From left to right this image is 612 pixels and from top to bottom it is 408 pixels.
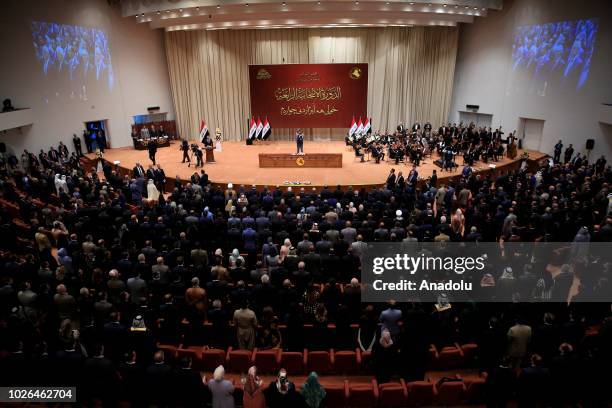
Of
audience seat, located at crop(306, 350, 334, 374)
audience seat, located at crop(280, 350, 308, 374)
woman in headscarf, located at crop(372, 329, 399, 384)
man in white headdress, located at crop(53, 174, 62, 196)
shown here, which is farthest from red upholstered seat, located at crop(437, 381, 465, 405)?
man in white headdress, located at crop(53, 174, 62, 196)

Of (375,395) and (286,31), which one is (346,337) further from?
(286,31)

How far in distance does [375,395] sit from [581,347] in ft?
9.21

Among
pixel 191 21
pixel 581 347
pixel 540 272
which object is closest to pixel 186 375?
pixel 581 347

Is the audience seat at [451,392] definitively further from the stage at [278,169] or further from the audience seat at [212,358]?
the stage at [278,169]

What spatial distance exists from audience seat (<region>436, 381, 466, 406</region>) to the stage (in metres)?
9.99

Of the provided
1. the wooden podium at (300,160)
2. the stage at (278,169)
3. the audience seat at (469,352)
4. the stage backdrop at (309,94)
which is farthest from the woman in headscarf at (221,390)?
the stage backdrop at (309,94)

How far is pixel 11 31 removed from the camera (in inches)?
628

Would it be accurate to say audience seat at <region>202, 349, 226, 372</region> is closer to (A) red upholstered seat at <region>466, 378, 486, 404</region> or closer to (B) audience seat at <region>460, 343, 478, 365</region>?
(A) red upholstered seat at <region>466, 378, 486, 404</region>

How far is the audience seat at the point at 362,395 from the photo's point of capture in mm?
5164

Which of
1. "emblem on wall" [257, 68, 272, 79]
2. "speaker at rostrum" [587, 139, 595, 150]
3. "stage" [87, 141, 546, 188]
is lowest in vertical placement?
"stage" [87, 141, 546, 188]

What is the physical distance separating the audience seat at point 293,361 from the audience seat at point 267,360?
0.09 m

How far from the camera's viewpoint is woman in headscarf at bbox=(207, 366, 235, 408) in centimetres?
474

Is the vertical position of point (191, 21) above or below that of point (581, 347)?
above

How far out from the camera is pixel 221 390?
4762 millimetres
